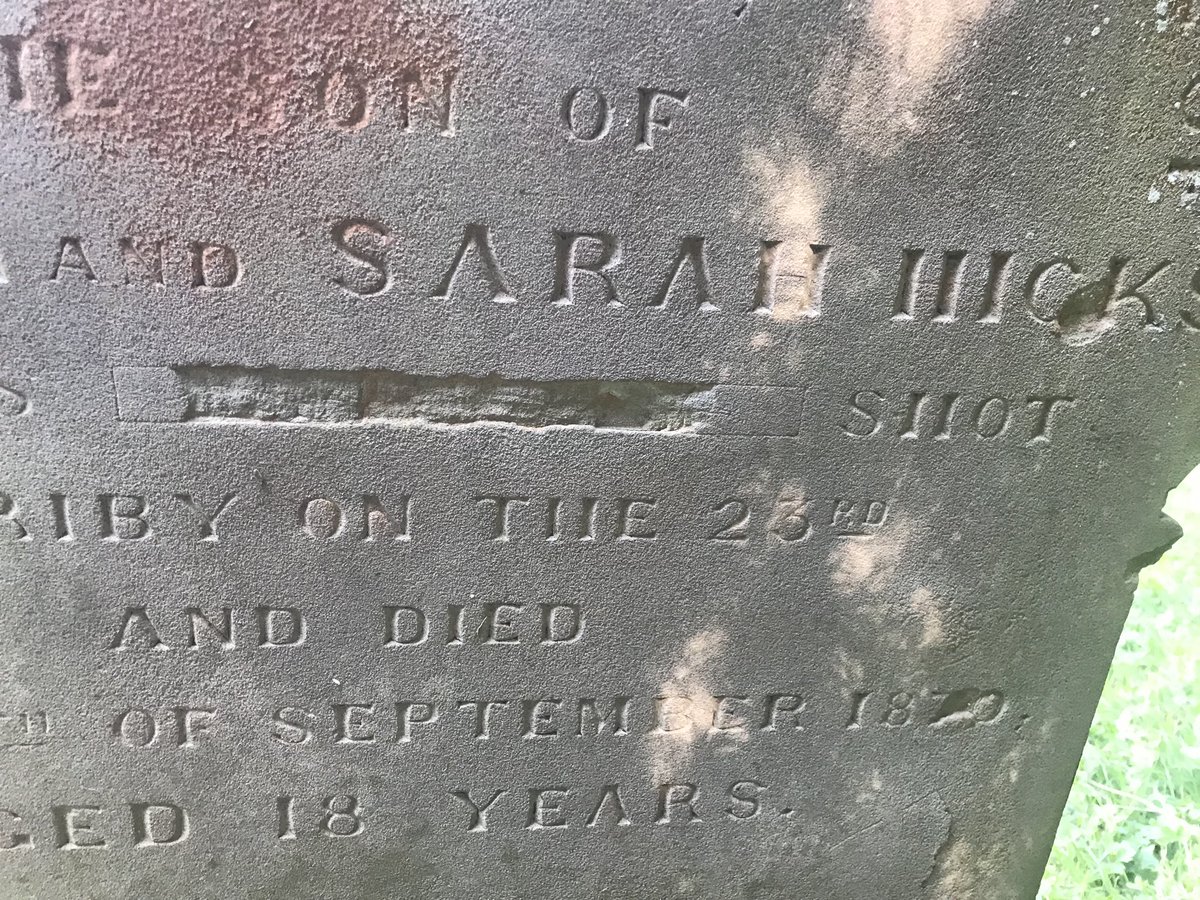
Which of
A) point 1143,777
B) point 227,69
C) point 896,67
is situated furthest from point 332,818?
point 1143,777

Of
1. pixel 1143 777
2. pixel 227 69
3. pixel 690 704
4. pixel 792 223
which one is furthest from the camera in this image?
pixel 1143 777

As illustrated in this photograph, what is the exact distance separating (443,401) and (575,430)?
0.71 feet

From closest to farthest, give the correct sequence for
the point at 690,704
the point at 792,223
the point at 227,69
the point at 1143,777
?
the point at 227,69, the point at 792,223, the point at 690,704, the point at 1143,777

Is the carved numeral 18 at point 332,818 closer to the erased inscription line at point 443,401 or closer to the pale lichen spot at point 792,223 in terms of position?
the erased inscription line at point 443,401

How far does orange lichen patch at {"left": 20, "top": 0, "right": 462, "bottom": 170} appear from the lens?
115cm

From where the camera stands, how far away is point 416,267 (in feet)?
4.35

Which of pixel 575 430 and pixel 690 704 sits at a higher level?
pixel 575 430

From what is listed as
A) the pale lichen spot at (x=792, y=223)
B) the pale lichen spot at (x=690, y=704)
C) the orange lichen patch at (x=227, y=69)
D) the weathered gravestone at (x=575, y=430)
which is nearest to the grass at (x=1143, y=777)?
the weathered gravestone at (x=575, y=430)

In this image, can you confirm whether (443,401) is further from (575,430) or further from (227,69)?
(227,69)

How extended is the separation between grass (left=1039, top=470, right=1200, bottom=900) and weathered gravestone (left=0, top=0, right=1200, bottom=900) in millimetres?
434

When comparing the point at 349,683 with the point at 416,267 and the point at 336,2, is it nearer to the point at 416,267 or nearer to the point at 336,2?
the point at 416,267

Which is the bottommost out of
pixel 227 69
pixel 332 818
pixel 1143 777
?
pixel 1143 777

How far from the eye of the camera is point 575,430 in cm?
148

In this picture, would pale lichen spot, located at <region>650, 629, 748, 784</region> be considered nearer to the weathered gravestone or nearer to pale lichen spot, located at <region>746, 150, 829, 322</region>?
the weathered gravestone
